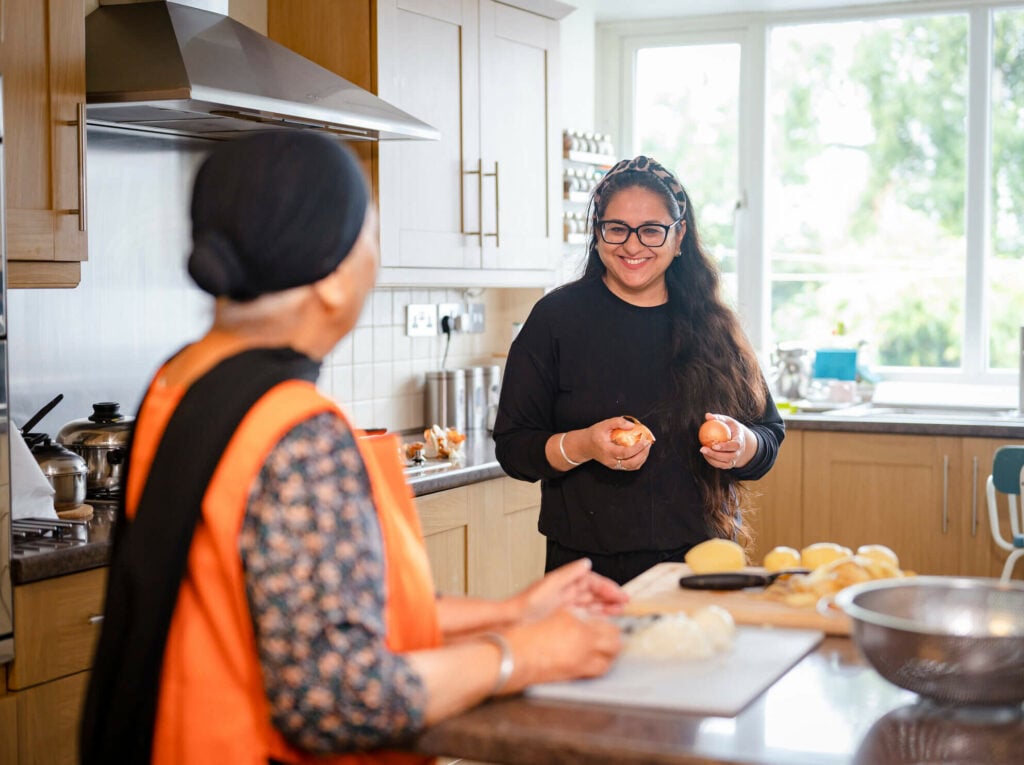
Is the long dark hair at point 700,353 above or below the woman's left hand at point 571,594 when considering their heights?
above

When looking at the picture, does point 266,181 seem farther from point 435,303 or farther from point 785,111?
point 785,111

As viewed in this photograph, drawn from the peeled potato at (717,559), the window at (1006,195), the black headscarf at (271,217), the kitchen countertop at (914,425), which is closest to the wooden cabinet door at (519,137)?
the kitchen countertop at (914,425)

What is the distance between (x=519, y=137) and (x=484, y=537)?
50.9 inches

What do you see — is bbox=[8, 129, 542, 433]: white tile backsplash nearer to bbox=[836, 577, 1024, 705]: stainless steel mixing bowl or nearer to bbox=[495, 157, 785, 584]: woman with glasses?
bbox=[495, 157, 785, 584]: woman with glasses

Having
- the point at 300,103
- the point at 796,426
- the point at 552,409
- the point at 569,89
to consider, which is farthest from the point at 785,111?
the point at 552,409

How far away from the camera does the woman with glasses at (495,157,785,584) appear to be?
214 cm

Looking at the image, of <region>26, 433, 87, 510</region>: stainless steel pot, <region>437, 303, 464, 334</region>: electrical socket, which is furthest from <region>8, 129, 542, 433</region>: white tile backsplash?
<region>437, 303, 464, 334</region>: electrical socket

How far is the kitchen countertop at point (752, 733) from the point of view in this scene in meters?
1.00

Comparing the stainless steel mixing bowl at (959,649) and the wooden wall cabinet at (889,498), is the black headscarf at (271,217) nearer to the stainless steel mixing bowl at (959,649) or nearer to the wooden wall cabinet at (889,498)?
the stainless steel mixing bowl at (959,649)

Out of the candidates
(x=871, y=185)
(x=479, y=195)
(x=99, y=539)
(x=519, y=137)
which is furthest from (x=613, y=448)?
(x=871, y=185)

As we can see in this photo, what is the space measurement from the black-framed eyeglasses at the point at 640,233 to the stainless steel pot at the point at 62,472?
1.17 meters

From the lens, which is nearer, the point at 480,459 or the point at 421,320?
the point at 480,459

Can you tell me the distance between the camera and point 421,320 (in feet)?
13.2

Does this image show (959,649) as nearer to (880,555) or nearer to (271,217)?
(880,555)
